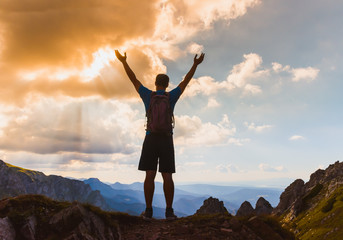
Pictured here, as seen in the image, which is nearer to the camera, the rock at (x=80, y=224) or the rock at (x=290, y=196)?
the rock at (x=80, y=224)

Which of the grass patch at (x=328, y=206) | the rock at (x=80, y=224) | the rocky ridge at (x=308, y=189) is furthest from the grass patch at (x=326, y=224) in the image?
the rock at (x=80, y=224)

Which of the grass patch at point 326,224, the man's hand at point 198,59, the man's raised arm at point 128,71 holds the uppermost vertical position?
the man's hand at point 198,59

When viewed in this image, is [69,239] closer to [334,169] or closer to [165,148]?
[165,148]

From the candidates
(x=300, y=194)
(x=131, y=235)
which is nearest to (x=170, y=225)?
(x=131, y=235)

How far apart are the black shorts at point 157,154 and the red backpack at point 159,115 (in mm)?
346

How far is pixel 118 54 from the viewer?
32.7 ft

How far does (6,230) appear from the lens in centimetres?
592

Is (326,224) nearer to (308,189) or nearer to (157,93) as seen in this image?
(308,189)

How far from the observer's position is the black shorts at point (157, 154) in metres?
8.91

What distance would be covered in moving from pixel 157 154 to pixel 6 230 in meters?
4.87

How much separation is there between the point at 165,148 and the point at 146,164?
91 cm

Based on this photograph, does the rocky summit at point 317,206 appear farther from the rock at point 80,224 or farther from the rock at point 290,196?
the rock at point 80,224

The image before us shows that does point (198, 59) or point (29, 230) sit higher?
point (198, 59)

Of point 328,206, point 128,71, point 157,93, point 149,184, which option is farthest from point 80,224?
point 328,206
